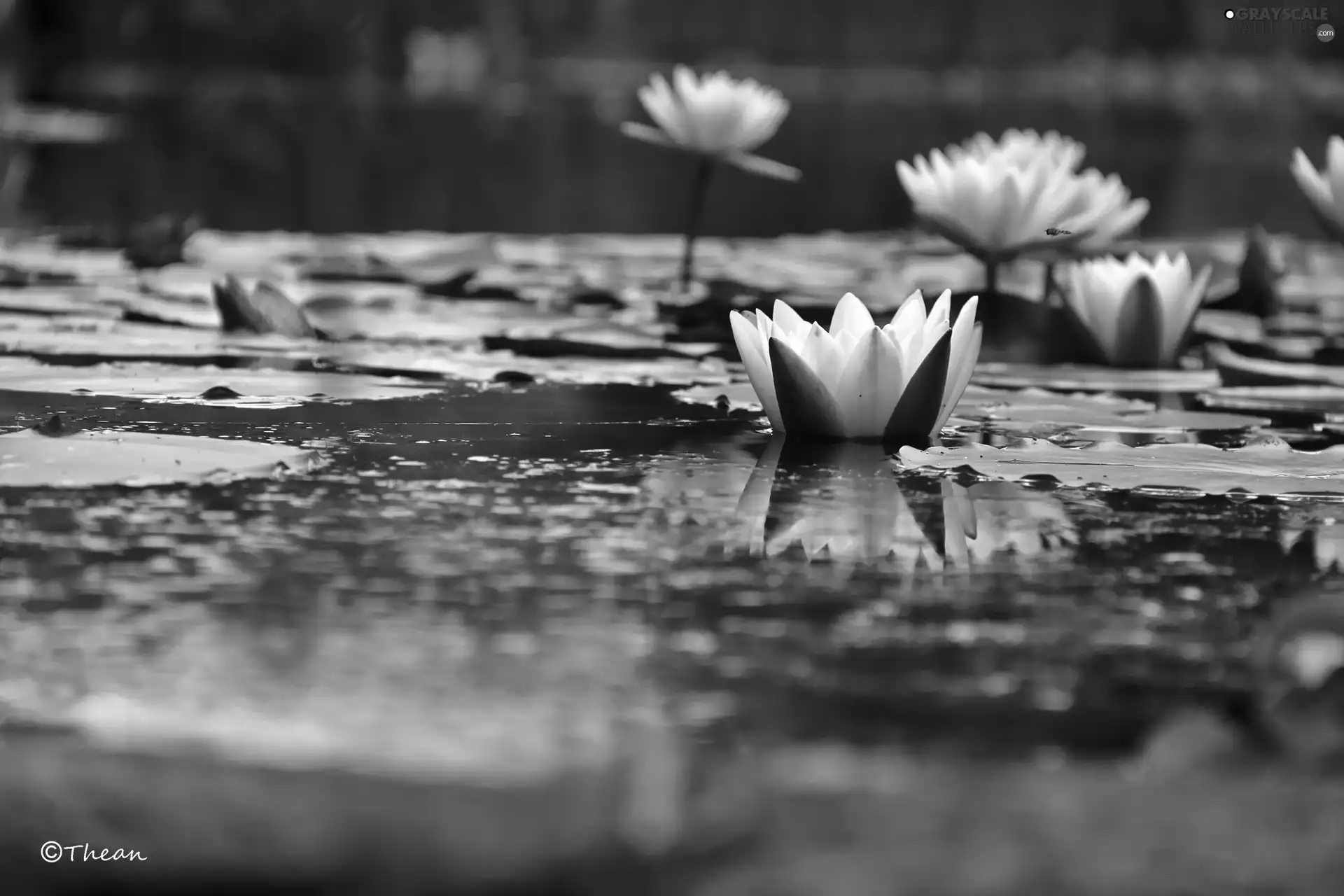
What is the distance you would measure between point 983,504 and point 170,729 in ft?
1.94

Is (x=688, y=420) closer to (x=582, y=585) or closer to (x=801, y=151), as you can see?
(x=582, y=585)

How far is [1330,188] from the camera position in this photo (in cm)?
197

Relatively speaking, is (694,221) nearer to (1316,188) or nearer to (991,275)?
(991,275)

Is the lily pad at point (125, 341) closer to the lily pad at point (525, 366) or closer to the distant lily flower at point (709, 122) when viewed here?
the lily pad at point (525, 366)

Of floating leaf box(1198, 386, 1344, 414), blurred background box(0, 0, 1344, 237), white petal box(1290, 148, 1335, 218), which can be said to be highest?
blurred background box(0, 0, 1344, 237)

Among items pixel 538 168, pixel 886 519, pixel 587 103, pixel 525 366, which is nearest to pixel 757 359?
pixel 886 519

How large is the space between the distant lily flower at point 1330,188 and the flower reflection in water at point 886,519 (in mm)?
1116

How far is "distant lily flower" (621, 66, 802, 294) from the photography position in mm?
2262

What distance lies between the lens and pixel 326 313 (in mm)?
1924

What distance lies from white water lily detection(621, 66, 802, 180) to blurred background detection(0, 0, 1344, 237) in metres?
1.11

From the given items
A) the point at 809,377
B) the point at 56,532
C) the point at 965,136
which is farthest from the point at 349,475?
the point at 965,136

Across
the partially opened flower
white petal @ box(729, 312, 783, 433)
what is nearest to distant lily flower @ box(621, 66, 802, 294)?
the partially opened flower

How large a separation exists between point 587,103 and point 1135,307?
30.9 feet

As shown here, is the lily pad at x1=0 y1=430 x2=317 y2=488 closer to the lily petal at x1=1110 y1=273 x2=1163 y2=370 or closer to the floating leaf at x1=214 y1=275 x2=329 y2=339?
the floating leaf at x1=214 y1=275 x2=329 y2=339
